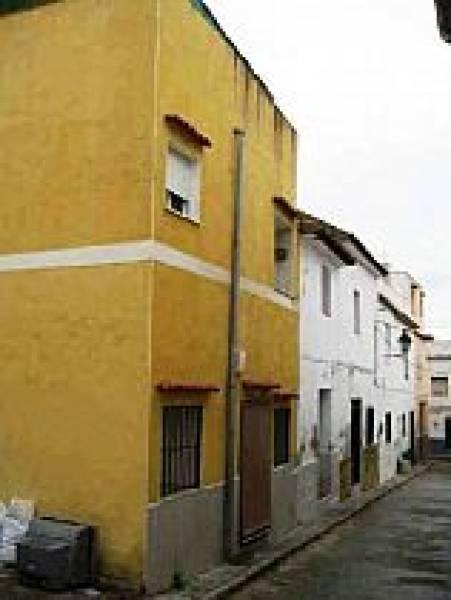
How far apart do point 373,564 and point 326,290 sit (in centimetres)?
738

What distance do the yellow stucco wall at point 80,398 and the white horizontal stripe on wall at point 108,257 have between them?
108mm

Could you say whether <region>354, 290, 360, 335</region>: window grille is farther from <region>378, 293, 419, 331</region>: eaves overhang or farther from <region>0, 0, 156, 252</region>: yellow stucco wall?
<region>0, 0, 156, 252</region>: yellow stucco wall

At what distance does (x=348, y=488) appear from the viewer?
72.1ft

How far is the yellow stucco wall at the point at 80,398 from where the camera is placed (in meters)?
10.1

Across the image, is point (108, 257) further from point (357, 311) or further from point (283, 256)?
point (357, 311)

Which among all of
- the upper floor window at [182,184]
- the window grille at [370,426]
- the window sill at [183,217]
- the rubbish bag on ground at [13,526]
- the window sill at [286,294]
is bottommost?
the rubbish bag on ground at [13,526]

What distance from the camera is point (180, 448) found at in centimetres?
1120

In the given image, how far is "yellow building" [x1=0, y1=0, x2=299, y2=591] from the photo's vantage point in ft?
33.8

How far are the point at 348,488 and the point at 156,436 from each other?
1259 cm

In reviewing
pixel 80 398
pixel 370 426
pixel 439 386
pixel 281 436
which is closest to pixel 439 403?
pixel 439 386

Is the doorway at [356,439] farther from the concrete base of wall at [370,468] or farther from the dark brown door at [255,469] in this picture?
the dark brown door at [255,469]

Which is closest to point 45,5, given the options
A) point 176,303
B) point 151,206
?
point 151,206

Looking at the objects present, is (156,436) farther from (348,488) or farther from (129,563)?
(348,488)

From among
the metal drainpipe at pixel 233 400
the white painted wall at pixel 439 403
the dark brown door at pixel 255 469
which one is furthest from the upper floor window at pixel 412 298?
the metal drainpipe at pixel 233 400
